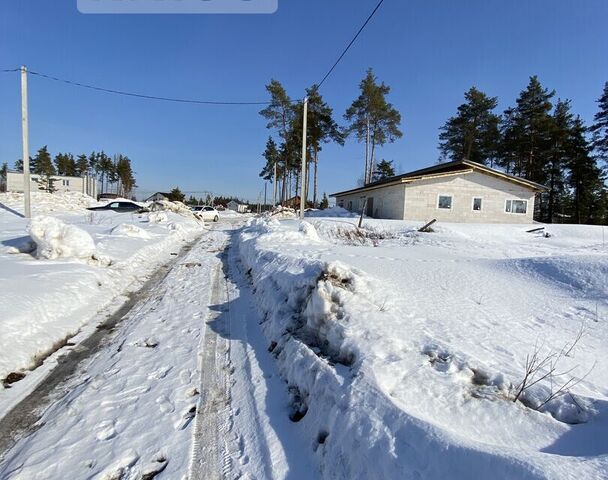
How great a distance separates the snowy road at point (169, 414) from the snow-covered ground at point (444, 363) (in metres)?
0.26

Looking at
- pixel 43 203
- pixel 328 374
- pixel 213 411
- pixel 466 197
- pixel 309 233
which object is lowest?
pixel 213 411

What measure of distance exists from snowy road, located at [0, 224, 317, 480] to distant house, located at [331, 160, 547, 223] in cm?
2048

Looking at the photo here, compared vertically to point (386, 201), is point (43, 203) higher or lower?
lower

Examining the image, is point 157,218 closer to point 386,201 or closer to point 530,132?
point 386,201

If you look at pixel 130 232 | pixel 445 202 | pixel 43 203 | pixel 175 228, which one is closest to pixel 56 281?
pixel 130 232

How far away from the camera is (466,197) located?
23844 millimetres

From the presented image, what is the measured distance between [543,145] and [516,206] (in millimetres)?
14403

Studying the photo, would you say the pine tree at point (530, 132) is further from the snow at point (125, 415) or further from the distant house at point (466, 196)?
the snow at point (125, 415)

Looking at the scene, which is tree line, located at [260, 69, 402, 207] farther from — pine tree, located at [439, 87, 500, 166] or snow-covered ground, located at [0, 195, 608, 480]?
snow-covered ground, located at [0, 195, 608, 480]

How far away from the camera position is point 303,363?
3463mm

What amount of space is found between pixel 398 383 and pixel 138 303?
16.4 feet

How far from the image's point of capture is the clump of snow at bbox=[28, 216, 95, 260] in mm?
7754

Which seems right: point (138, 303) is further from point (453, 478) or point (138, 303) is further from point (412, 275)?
point (453, 478)


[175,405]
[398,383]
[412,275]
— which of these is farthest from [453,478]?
[412,275]
